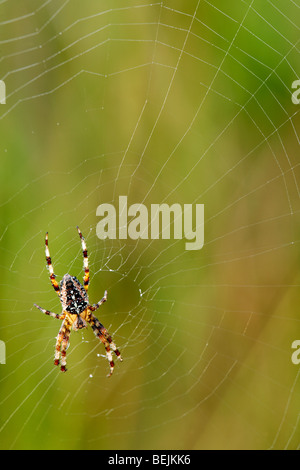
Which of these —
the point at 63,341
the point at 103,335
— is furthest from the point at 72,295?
the point at 103,335

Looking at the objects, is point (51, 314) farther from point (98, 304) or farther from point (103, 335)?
point (103, 335)

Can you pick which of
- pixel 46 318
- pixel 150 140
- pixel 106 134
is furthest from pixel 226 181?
pixel 46 318

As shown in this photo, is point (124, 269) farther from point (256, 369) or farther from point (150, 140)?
point (256, 369)
